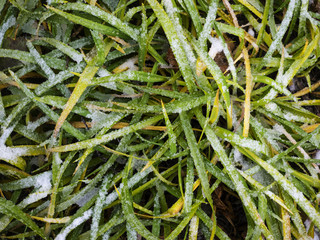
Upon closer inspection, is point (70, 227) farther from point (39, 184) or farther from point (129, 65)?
point (129, 65)

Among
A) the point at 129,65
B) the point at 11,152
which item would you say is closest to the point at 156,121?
the point at 129,65

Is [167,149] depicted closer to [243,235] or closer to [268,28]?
[243,235]

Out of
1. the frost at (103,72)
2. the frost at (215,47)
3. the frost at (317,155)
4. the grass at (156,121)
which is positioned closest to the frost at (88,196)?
the grass at (156,121)

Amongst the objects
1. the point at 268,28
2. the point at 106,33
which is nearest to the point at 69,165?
the point at 106,33

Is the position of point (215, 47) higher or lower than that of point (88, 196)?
higher

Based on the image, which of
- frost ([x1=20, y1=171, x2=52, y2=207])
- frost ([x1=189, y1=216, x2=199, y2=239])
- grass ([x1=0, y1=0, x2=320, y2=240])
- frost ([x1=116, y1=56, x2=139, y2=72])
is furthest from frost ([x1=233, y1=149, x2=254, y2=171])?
frost ([x1=20, y1=171, x2=52, y2=207])

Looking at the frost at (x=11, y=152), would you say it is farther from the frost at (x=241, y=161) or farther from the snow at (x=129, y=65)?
the frost at (x=241, y=161)

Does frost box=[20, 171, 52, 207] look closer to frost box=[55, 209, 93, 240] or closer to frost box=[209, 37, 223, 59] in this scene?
frost box=[55, 209, 93, 240]
